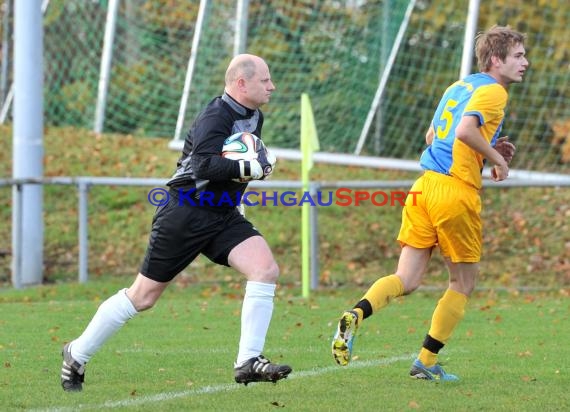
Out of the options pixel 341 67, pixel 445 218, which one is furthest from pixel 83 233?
pixel 445 218

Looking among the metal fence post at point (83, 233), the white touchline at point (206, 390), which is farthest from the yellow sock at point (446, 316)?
the metal fence post at point (83, 233)

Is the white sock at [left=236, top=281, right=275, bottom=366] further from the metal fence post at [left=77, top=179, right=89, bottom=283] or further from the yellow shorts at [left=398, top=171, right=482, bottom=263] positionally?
the metal fence post at [left=77, top=179, right=89, bottom=283]

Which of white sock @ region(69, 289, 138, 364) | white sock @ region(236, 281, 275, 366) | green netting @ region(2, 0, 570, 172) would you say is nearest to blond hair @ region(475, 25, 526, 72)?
white sock @ region(236, 281, 275, 366)

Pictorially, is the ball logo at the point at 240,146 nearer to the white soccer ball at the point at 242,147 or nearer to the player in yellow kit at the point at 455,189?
the white soccer ball at the point at 242,147

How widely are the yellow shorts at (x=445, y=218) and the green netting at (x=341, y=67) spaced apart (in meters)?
9.93

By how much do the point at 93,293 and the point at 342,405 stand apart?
22.5 ft

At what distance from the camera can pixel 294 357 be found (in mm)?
7785

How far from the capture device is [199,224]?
6.29 meters

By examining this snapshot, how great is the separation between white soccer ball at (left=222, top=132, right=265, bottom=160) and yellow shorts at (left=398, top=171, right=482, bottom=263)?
1068 millimetres

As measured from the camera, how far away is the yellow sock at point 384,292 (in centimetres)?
662

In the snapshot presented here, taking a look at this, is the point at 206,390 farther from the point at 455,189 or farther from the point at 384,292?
the point at 455,189

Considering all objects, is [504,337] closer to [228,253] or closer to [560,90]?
[228,253]

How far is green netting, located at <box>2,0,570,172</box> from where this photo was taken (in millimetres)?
16594

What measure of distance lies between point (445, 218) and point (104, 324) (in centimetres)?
197
